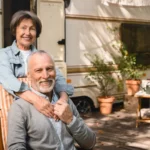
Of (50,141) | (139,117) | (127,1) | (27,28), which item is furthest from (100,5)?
(50,141)

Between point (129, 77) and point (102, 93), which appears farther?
point (129, 77)

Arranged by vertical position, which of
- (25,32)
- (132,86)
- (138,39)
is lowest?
(132,86)

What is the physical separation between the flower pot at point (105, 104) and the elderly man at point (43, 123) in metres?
4.73

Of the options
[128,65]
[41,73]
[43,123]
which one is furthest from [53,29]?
[43,123]

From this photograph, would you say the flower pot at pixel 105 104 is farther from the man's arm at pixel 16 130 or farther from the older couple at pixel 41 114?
the man's arm at pixel 16 130

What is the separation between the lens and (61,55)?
6.73 m

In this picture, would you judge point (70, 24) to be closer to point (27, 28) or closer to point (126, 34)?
point (126, 34)

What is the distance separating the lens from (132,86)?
7691mm

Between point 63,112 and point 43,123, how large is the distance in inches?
5.8

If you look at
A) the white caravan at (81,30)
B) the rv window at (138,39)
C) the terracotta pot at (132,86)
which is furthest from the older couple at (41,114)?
the rv window at (138,39)

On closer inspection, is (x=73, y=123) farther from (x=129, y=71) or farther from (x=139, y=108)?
(x=129, y=71)

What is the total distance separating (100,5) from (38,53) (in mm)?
5315

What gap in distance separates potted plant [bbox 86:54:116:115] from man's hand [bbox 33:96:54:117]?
16.0 feet

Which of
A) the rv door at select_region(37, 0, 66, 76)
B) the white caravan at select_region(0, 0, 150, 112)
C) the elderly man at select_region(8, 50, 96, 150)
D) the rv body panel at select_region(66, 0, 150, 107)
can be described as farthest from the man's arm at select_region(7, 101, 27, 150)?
the rv body panel at select_region(66, 0, 150, 107)
